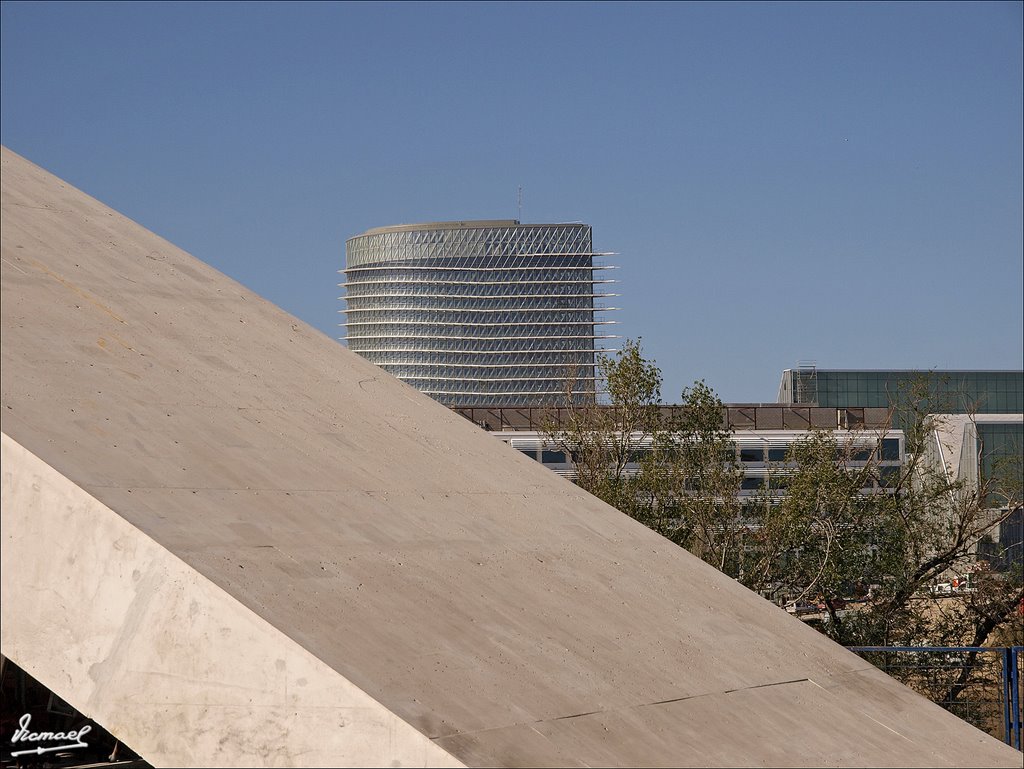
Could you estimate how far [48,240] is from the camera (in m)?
6.68

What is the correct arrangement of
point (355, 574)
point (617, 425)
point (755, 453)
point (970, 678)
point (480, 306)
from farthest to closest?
point (480, 306)
point (755, 453)
point (617, 425)
point (970, 678)
point (355, 574)

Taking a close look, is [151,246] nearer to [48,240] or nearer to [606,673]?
[48,240]

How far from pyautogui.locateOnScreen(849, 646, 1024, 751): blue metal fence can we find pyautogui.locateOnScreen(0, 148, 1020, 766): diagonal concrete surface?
10.8ft

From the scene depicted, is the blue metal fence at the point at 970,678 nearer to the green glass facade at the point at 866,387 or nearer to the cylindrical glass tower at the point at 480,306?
the green glass facade at the point at 866,387

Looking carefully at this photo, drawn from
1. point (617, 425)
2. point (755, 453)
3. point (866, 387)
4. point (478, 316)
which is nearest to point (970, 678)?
point (617, 425)

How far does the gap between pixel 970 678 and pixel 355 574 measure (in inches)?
330

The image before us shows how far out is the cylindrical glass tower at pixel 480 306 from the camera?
175m

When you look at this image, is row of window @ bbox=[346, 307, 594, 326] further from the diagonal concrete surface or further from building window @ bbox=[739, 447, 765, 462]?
the diagonal concrete surface

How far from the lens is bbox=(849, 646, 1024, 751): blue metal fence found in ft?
29.4

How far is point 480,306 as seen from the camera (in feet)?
575

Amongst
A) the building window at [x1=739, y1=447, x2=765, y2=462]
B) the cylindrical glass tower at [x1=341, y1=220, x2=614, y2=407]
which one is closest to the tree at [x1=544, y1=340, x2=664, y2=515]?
the building window at [x1=739, y1=447, x2=765, y2=462]

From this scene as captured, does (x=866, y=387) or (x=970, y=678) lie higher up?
(x=866, y=387)

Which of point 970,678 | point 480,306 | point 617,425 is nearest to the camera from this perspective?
point 970,678

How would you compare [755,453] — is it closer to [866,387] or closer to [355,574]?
[866,387]
